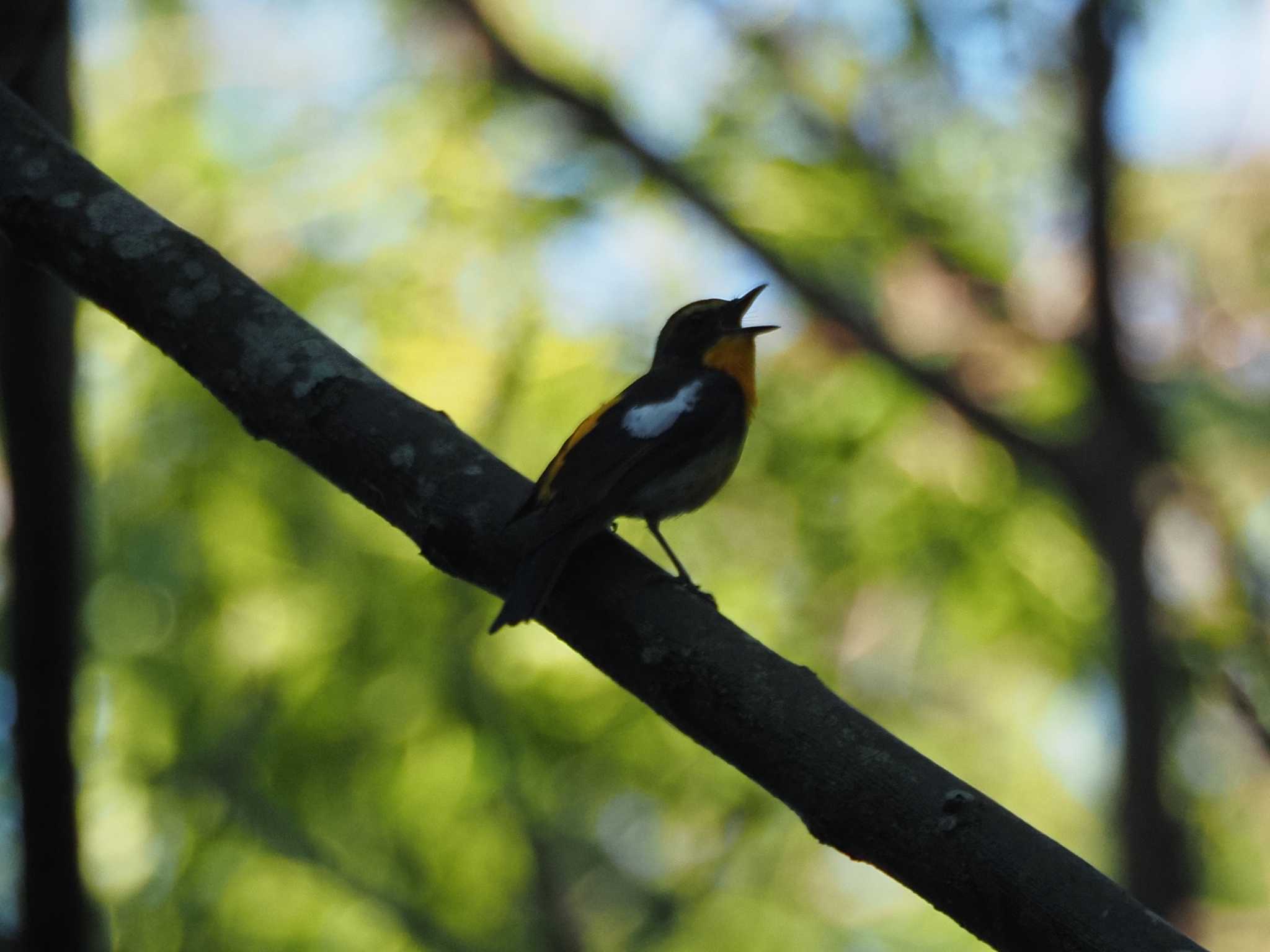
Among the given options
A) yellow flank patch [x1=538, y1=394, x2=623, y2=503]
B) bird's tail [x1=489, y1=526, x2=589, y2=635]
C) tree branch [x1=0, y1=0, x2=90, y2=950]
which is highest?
yellow flank patch [x1=538, y1=394, x2=623, y2=503]

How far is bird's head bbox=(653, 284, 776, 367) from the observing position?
4855mm

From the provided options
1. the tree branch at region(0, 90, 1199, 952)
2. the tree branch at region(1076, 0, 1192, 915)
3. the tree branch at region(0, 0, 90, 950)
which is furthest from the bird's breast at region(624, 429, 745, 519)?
the tree branch at region(1076, 0, 1192, 915)

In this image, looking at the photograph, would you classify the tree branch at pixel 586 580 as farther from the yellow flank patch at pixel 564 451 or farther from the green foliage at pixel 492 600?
the green foliage at pixel 492 600

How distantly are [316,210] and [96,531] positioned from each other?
7.61ft

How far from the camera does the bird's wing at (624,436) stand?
2949 mm

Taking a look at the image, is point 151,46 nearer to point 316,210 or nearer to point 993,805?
point 316,210

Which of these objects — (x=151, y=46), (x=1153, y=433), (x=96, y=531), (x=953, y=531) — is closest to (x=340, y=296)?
(x=96, y=531)

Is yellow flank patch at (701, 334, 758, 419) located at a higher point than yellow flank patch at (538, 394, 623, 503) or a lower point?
higher

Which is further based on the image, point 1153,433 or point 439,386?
point 439,386

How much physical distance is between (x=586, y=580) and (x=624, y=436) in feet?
3.77

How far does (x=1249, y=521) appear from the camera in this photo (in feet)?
25.0

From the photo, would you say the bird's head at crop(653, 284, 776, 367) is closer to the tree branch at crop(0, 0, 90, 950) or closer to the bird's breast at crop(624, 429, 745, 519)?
the bird's breast at crop(624, 429, 745, 519)

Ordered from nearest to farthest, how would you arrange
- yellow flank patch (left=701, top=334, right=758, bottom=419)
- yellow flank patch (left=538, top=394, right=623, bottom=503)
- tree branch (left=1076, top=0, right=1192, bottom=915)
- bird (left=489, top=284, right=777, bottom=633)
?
bird (left=489, top=284, right=777, bottom=633), yellow flank patch (left=538, top=394, right=623, bottom=503), yellow flank patch (left=701, top=334, right=758, bottom=419), tree branch (left=1076, top=0, right=1192, bottom=915)

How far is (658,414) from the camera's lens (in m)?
3.89
